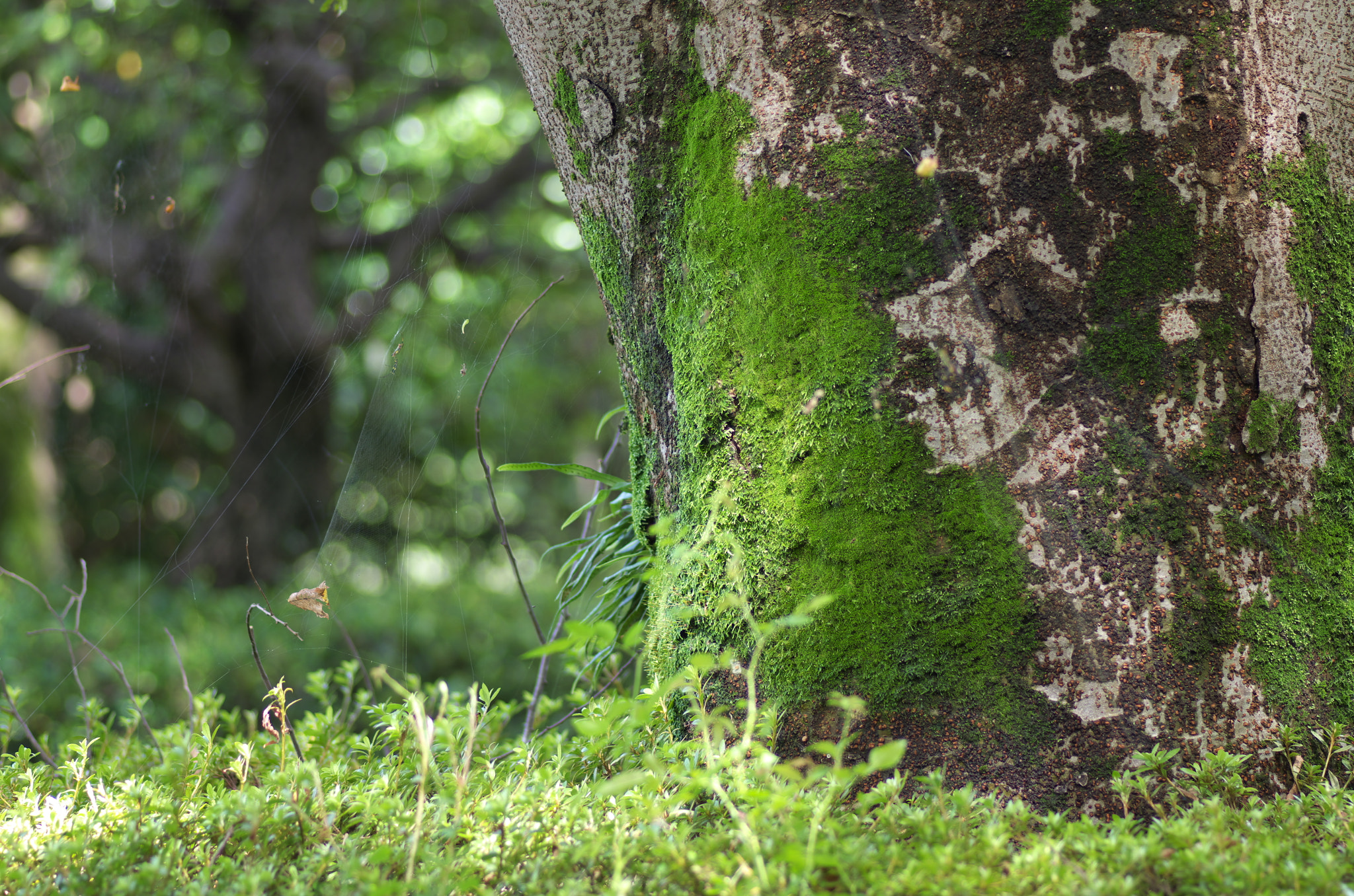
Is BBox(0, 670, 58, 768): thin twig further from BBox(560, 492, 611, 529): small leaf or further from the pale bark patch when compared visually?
the pale bark patch

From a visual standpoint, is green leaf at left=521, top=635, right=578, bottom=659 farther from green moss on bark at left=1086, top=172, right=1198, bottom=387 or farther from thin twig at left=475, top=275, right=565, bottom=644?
green moss on bark at left=1086, top=172, right=1198, bottom=387

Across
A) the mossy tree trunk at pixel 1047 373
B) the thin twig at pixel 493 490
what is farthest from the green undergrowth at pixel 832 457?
the thin twig at pixel 493 490

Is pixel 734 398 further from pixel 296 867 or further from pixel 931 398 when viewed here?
pixel 296 867

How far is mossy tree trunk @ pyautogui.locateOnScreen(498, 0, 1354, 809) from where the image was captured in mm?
1346

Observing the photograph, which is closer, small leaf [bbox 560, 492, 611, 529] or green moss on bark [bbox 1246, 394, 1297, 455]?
green moss on bark [bbox 1246, 394, 1297, 455]

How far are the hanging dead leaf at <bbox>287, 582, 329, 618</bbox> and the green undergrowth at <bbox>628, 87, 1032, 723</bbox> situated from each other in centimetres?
82

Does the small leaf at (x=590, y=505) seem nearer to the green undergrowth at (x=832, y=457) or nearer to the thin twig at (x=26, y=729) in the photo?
the green undergrowth at (x=832, y=457)

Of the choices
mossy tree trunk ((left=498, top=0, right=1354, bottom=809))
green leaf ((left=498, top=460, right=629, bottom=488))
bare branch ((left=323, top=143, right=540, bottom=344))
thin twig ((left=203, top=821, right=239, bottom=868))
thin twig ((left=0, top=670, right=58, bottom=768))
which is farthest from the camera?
bare branch ((left=323, top=143, right=540, bottom=344))

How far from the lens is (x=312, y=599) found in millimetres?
1780

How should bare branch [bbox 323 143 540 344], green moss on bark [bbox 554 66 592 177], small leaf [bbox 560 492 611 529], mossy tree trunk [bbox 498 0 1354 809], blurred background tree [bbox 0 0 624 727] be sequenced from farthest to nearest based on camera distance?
1. bare branch [bbox 323 143 540 344]
2. blurred background tree [bbox 0 0 624 727]
3. small leaf [bbox 560 492 611 529]
4. green moss on bark [bbox 554 66 592 177]
5. mossy tree trunk [bbox 498 0 1354 809]

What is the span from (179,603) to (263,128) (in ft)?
15.1

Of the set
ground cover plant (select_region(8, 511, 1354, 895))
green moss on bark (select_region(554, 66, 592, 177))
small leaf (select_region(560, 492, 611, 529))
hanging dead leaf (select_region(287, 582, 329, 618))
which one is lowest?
ground cover plant (select_region(8, 511, 1354, 895))

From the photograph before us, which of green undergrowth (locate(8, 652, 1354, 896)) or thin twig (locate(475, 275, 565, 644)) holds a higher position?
thin twig (locate(475, 275, 565, 644))

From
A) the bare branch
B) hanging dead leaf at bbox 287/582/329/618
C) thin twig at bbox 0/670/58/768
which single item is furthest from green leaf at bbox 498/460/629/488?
the bare branch
